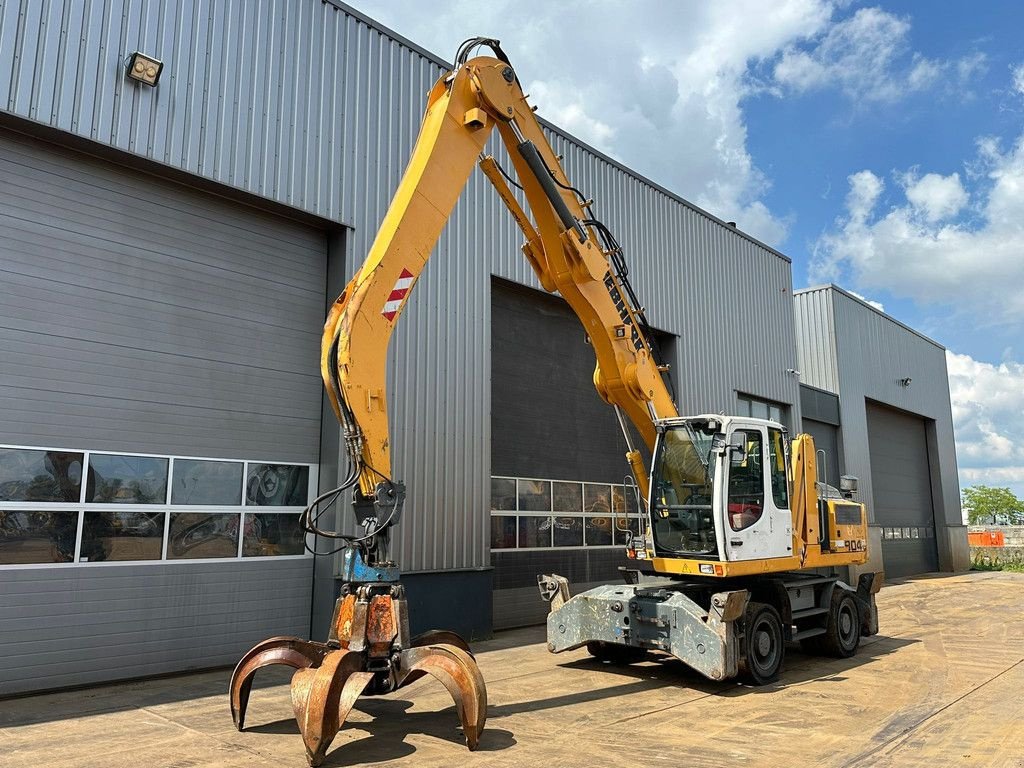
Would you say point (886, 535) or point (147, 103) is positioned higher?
point (147, 103)

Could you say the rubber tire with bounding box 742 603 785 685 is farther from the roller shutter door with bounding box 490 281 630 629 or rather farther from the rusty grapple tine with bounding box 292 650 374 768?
the roller shutter door with bounding box 490 281 630 629

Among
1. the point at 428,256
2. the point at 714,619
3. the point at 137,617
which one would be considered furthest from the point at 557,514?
the point at 428,256

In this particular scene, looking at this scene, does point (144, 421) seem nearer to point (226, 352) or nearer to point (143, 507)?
point (143, 507)

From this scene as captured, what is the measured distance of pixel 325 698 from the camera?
5.67 m

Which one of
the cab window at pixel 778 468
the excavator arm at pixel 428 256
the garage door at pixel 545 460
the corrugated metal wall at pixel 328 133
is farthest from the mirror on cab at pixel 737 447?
the garage door at pixel 545 460

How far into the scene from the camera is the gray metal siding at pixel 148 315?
8.85 m

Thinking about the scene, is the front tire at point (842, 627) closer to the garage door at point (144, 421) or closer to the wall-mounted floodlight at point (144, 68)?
the garage door at point (144, 421)

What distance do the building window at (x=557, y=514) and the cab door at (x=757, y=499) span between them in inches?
135

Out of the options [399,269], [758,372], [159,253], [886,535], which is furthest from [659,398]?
[886,535]

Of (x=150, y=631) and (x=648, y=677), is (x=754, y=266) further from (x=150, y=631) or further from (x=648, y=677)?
(x=150, y=631)

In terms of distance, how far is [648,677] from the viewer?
9328mm

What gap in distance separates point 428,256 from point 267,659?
3765mm

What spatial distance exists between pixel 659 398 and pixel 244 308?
5.80 metres

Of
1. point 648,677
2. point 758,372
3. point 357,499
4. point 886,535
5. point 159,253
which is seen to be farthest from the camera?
point 886,535
